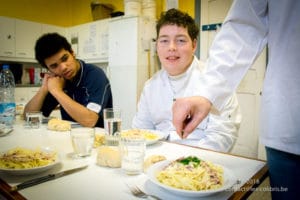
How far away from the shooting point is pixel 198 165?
0.71 m

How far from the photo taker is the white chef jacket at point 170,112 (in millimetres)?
1307

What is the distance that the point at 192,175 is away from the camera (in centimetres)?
65

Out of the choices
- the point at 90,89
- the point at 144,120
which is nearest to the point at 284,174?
the point at 144,120

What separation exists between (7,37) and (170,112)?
3.55 m

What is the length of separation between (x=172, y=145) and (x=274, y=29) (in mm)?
622

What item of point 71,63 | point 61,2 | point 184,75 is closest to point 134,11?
point 71,63

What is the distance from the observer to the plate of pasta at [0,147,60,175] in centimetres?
70

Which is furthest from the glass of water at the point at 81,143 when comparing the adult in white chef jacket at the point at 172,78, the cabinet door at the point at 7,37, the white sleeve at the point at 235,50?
the cabinet door at the point at 7,37

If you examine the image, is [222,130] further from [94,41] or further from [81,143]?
[94,41]

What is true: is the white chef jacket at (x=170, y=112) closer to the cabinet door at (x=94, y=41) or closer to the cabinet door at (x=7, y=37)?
the cabinet door at (x=94, y=41)

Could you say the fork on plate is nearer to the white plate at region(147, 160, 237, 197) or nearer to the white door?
the white plate at region(147, 160, 237, 197)

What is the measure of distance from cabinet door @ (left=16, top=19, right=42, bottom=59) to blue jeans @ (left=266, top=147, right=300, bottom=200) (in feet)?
14.1

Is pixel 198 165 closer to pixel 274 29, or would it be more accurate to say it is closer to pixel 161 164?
pixel 161 164

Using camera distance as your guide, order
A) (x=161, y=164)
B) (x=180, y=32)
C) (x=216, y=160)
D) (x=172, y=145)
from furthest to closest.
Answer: (x=180, y=32) → (x=172, y=145) → (x=216, y=160) → (x=161, y=164)
